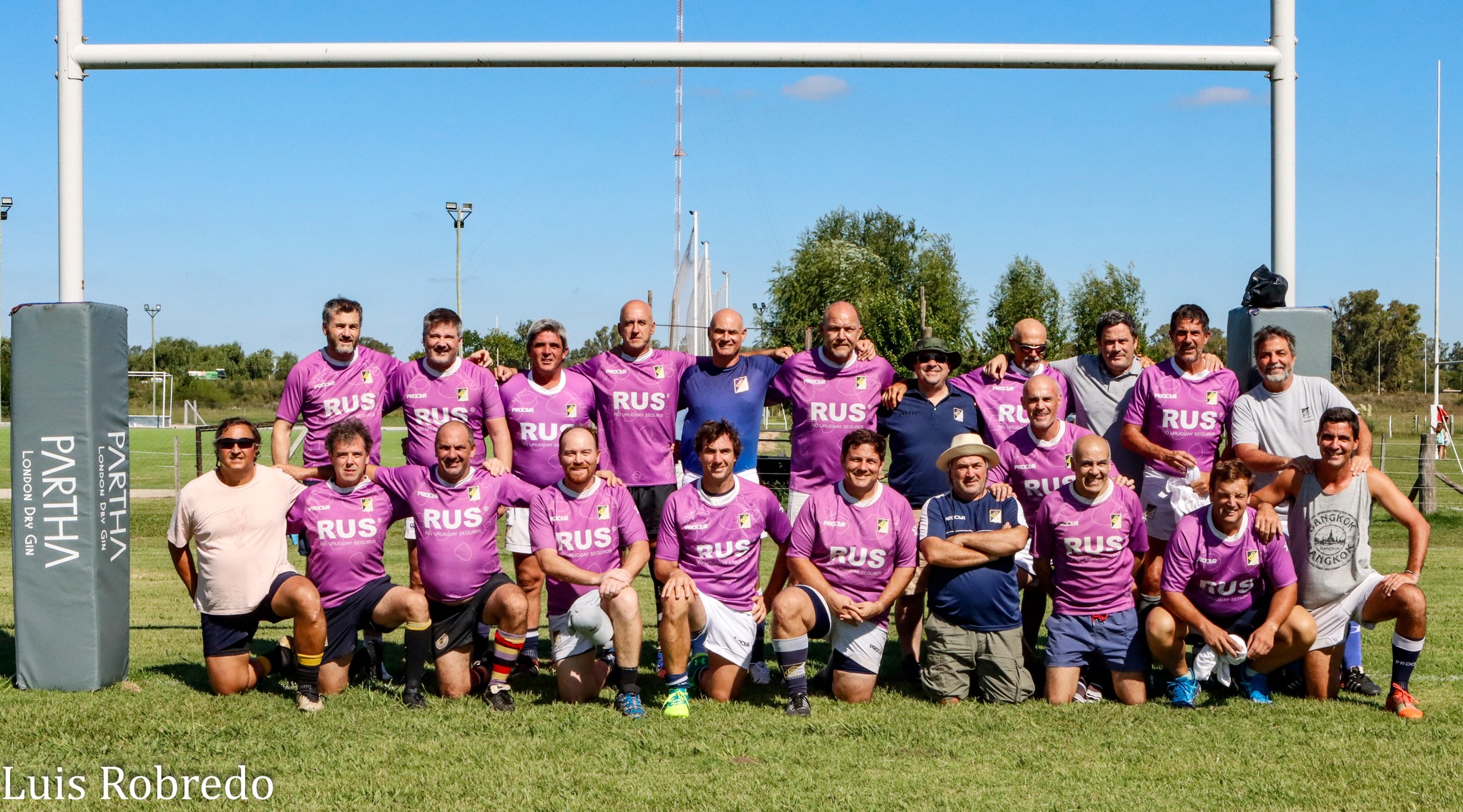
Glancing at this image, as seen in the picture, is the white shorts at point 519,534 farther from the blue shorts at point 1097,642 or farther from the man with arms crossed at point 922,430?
the blue shorts at point 1097,642

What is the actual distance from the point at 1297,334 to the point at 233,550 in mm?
5416

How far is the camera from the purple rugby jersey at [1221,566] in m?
5.67

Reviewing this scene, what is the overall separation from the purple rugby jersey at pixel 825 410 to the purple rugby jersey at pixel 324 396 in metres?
2.28

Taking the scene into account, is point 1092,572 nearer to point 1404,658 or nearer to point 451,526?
point 1404,658

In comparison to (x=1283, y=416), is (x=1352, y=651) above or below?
below

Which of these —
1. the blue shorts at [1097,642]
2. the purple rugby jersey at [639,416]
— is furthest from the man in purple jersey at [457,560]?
the blue shorts at [1097,642]

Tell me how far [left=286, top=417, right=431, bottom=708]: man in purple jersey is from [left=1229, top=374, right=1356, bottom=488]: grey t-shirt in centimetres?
412

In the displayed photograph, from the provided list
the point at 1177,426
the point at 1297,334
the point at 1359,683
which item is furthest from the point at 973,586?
A: the point at 1297,334

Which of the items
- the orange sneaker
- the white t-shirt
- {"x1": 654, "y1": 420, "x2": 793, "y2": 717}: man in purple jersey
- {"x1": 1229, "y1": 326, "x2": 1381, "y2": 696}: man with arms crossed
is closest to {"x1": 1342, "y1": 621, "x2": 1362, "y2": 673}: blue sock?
{"x1": 1229, "y1": 326, "x2": 1381, "y2": 696}: man with arms crossed

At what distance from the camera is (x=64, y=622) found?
5.91 meters

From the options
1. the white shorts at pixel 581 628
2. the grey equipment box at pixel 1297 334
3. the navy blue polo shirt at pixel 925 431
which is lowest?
the white shorts at pixel 581 628

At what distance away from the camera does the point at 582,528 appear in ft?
19.1

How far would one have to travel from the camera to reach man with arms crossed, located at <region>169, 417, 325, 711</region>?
584 cm

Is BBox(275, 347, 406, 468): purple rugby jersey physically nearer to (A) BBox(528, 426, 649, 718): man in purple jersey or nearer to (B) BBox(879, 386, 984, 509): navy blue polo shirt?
(A) BBox(528, 426, 649, 718): man in purple jersey
